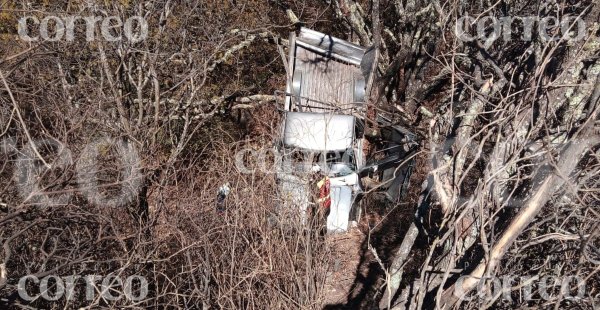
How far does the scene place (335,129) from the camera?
9.62 metres

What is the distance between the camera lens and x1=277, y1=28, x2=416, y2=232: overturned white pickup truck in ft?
26.3

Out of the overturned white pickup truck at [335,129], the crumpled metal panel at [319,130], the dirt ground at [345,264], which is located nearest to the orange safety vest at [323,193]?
the overturned white pickup truck at [335,129]

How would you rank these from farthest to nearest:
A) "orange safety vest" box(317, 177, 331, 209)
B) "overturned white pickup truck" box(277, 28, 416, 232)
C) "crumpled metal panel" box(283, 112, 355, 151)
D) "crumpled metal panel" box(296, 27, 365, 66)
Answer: "crumpled metal panel" box(296, 27, 365, 66)
"crumpled metal panel" box(283, 112, 355, 151)
"overturned white pickup truck" box(277, 28, 416, 232)
"orange safety vest" box(317, 177, 331, 209)

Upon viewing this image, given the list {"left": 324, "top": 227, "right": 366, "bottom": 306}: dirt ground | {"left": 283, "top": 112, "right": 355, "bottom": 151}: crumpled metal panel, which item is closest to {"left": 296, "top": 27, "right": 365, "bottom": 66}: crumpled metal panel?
{"left": 283, "top": 112, "right": 355, "bottom": 151}: crumpled metal panel

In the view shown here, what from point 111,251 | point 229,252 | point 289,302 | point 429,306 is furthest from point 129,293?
point 429,306

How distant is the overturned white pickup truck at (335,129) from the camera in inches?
316

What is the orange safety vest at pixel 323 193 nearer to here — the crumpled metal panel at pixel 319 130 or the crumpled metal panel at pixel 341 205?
the crumpled metal panel at pixel 319 130

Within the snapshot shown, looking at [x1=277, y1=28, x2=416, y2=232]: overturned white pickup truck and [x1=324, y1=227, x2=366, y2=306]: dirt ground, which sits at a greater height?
[x1=277, y1=28, x2=416, y2=232]: overturned white pickup truck

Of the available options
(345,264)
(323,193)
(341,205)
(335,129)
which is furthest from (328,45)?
(323,193)

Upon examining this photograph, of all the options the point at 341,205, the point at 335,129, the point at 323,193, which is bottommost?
the point at 341,205

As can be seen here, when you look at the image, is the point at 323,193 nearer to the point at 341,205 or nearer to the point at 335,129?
the point at 335,129

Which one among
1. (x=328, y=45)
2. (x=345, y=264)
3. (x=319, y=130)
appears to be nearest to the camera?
(x=319, y=130)

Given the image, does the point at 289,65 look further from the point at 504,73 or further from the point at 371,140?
the point at 504,73

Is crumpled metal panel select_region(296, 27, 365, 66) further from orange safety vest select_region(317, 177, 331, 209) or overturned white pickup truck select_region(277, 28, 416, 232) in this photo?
orange safety vest select_region(317, 177, 331, 209)
